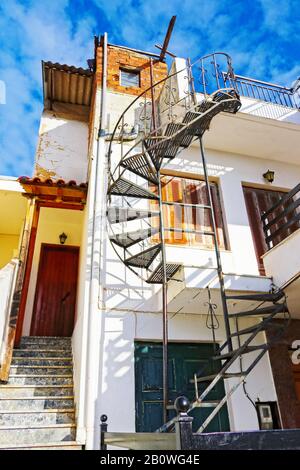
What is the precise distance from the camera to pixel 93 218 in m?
4.88

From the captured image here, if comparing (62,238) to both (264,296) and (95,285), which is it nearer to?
(95,285)

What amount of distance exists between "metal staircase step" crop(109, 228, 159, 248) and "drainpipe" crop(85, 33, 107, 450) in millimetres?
560

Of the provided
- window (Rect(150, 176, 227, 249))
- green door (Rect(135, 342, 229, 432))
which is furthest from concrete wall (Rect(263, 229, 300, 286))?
green door (Rect(135, 342, 229, 432))

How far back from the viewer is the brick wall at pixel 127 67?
6.88 meters

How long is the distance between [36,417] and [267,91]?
23.3 feet

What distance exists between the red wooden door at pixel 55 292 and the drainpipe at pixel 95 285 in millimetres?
2757

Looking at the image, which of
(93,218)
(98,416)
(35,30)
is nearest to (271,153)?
(93,218)

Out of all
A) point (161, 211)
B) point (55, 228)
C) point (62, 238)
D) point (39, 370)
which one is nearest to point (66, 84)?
point (55, 228)

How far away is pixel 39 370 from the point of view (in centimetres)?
466

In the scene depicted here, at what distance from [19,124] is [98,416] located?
24.0 feet

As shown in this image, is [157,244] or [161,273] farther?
[161,273]

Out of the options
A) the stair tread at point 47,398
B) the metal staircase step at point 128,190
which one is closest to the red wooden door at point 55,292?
the stair tread at point 47,398

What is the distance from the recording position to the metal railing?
630 centimetres
